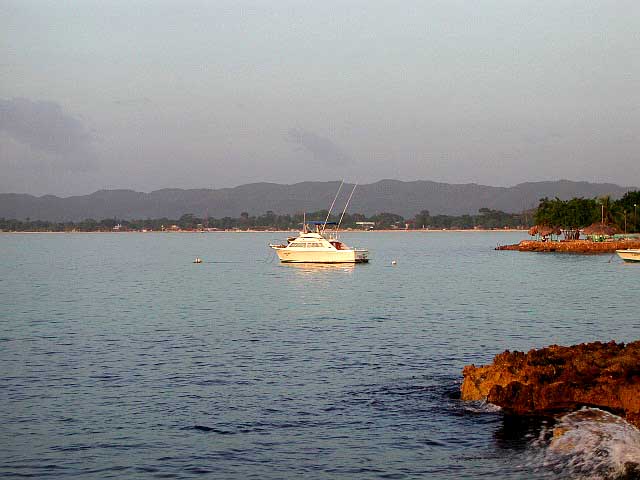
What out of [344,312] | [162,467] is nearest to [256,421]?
[162,467]

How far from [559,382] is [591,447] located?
379cm

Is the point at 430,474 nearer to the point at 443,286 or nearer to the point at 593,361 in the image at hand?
the point at 593,361

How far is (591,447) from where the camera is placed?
17766mm

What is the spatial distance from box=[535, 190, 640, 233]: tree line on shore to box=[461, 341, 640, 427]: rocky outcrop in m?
132

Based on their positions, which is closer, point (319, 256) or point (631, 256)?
point (319, 256)

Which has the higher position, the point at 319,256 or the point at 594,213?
the point at 594,213

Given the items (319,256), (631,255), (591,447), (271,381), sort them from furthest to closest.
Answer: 1. (631,255)
2. (319,256)
3. (271,381)
4. (591,447)

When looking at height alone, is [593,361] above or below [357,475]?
above

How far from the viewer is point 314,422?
67.7ft

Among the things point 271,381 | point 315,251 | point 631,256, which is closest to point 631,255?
point 631,256

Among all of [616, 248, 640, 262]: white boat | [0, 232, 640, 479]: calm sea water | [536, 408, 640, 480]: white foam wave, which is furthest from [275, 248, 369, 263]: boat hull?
[536, 408, 640, 480]: white foam wave

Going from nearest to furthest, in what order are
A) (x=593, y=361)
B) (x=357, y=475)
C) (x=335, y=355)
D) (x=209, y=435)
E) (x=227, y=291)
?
→ (x=357, y=475) < (x=209, y=435) < (x=593, y=361) < (x=335, y=355) < (x=227, y=291)

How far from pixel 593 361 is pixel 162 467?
12.5 m

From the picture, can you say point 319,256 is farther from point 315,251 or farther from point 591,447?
point 591,447
